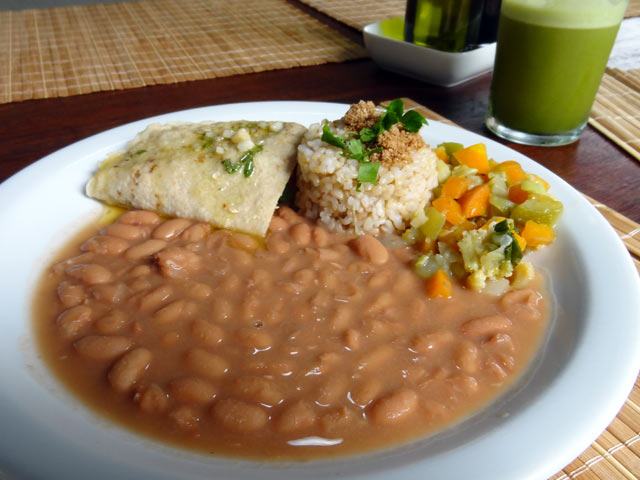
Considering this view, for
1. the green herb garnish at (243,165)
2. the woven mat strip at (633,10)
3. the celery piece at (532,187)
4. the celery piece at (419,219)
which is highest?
the celery piece at (532,187)

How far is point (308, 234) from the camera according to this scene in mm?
2072

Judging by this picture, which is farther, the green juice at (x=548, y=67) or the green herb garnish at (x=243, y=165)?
the green juice at (x=548, y=67)

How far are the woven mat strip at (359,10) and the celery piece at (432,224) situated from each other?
2.68m

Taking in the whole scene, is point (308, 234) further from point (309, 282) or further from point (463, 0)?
point (463, 0)

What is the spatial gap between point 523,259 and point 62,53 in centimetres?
333

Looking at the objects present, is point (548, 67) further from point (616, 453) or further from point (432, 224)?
point (616, 453)

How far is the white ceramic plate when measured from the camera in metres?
1.12

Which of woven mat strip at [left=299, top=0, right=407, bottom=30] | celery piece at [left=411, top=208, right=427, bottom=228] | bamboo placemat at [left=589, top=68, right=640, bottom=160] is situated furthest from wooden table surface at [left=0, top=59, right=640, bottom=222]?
celery piece at [left=411, top=208, right=427, bottom=228]

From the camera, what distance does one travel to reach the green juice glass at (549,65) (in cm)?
247

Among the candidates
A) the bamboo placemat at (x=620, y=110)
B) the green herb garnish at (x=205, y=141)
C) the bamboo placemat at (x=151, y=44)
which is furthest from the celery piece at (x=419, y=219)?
the bamboo placemat at (x=151, y=44)

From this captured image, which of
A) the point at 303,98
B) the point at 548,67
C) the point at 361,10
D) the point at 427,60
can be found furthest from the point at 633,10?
the point at 303,98

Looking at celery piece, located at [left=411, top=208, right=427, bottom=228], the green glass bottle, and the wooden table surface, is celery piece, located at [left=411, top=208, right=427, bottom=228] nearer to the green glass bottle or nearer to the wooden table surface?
the wooden table surface

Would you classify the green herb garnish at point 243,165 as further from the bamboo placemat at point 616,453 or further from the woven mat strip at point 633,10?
the woven mat strip at point 633,10

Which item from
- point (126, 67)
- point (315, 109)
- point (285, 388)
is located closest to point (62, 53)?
point (126, 67)
